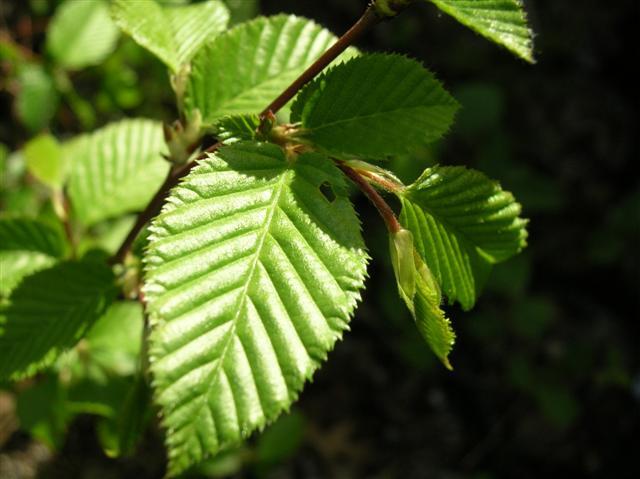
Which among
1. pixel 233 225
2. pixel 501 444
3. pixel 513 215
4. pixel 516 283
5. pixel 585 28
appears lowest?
pixel 501 444

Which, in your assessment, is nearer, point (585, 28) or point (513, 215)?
point (513, 215)

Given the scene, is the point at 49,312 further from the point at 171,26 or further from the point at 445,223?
the point at 445,223

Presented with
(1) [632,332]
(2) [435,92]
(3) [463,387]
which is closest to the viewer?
(2) [435,92]

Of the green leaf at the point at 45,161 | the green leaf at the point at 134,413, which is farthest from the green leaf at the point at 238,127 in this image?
the green leaf at the point at 45,161

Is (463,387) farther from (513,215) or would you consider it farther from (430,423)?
(513,215)

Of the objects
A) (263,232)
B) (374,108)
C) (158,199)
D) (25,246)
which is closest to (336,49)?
(374,108)

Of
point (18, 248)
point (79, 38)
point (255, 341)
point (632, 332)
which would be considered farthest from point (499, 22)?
point (632, 332)

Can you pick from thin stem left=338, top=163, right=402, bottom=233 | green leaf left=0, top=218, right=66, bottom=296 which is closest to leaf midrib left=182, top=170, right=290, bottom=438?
thin stem left=338, top=163, right=402, bottom=233

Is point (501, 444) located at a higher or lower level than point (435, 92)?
lower
